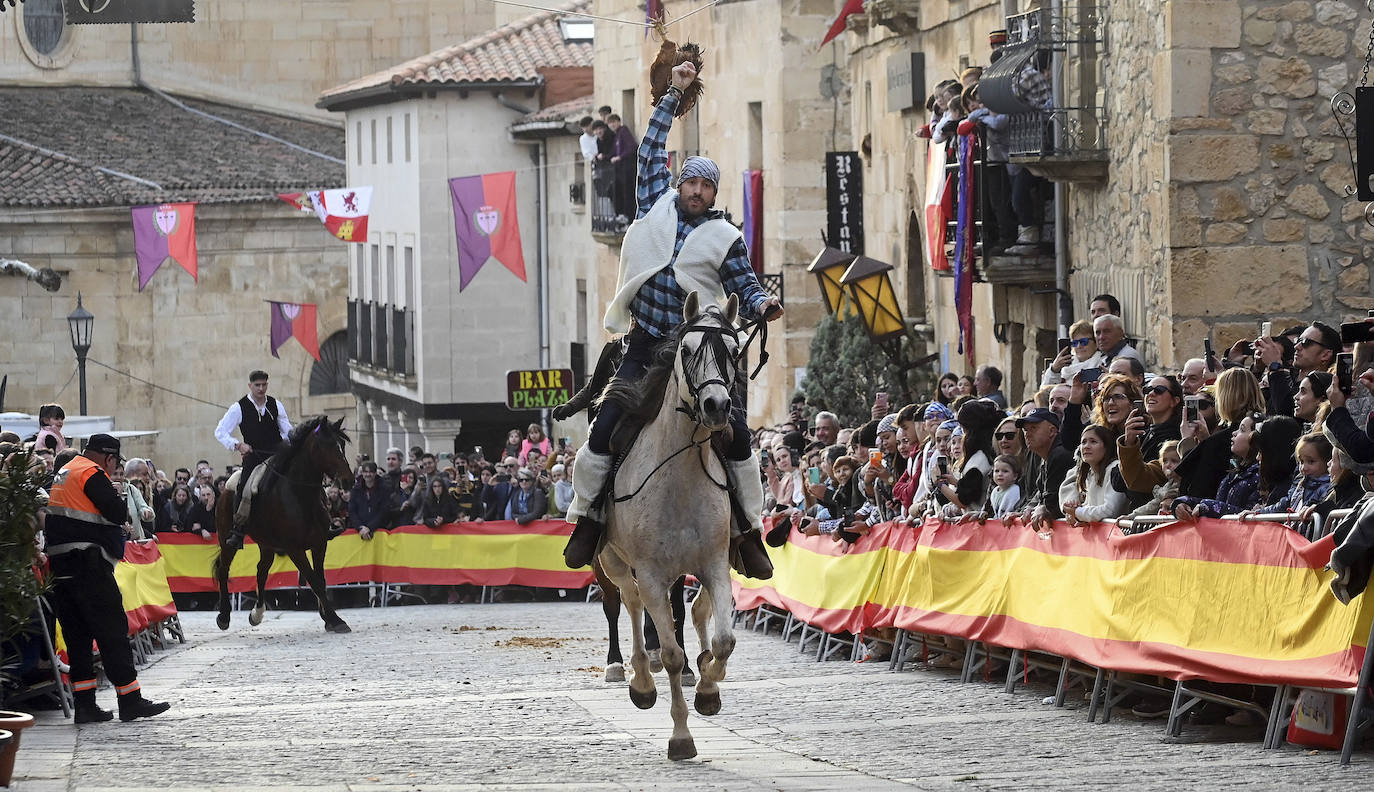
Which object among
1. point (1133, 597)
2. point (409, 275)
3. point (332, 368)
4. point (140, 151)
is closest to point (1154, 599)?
point (1133, 597)

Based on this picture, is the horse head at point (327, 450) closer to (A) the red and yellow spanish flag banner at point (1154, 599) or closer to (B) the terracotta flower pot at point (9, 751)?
(A) the red and yellow spanish flag banner at point (1154, 599)

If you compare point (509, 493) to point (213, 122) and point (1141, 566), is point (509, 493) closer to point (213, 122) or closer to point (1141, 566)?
point (1141, 566)

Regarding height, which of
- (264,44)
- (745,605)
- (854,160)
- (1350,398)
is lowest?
(745,605)

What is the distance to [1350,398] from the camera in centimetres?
1155

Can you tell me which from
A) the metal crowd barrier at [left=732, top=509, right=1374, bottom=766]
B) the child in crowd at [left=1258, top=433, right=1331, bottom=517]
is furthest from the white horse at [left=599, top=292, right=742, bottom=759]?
the child in crowd at [left=1258, top=433, right=1331, bottom=517]

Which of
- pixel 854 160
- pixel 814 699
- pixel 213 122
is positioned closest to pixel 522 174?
pixel 213 122

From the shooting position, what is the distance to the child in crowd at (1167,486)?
1212cm

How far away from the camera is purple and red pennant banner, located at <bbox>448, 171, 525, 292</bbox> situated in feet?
126

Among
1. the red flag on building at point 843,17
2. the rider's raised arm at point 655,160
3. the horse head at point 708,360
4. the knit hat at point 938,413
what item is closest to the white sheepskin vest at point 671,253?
the rider's raised arm at point 655,160

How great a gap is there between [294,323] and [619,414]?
39.8 metres

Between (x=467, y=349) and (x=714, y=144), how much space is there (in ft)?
43.5

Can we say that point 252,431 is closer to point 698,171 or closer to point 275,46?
point 698,171

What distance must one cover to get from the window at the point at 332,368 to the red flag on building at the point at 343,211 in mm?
13213

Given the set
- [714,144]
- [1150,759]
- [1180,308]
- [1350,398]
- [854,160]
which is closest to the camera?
[1150,759]
